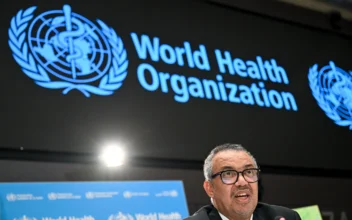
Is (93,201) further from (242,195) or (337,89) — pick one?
(337,89)

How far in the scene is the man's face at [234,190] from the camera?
92.7 inches

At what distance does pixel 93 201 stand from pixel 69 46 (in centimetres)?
155

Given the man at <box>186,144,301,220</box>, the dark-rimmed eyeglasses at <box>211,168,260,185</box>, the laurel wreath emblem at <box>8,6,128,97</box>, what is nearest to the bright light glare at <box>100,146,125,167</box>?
the laurel wreath emblem at <box>8,6,128,97</box>

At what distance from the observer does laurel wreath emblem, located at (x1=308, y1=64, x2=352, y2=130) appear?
592 cm

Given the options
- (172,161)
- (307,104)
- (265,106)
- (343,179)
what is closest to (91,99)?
(172,161)

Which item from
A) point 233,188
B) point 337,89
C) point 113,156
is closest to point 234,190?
point 233,188

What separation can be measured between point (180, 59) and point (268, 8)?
1.73m

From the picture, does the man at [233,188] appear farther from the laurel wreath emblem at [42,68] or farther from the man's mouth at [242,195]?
the laurel wreath emblem at [42,68]

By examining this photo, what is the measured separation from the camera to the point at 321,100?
595 centimetres

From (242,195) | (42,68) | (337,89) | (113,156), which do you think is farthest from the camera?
(337,89)

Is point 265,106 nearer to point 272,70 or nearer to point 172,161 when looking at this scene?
point 272,70

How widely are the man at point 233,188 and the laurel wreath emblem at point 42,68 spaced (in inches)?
83.3

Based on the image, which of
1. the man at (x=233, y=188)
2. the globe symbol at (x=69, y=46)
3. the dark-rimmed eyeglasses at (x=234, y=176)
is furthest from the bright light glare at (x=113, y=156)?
the dark-rimmed eyeglasses at (x=234, y=176)

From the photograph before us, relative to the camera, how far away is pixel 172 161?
4.62 meters
